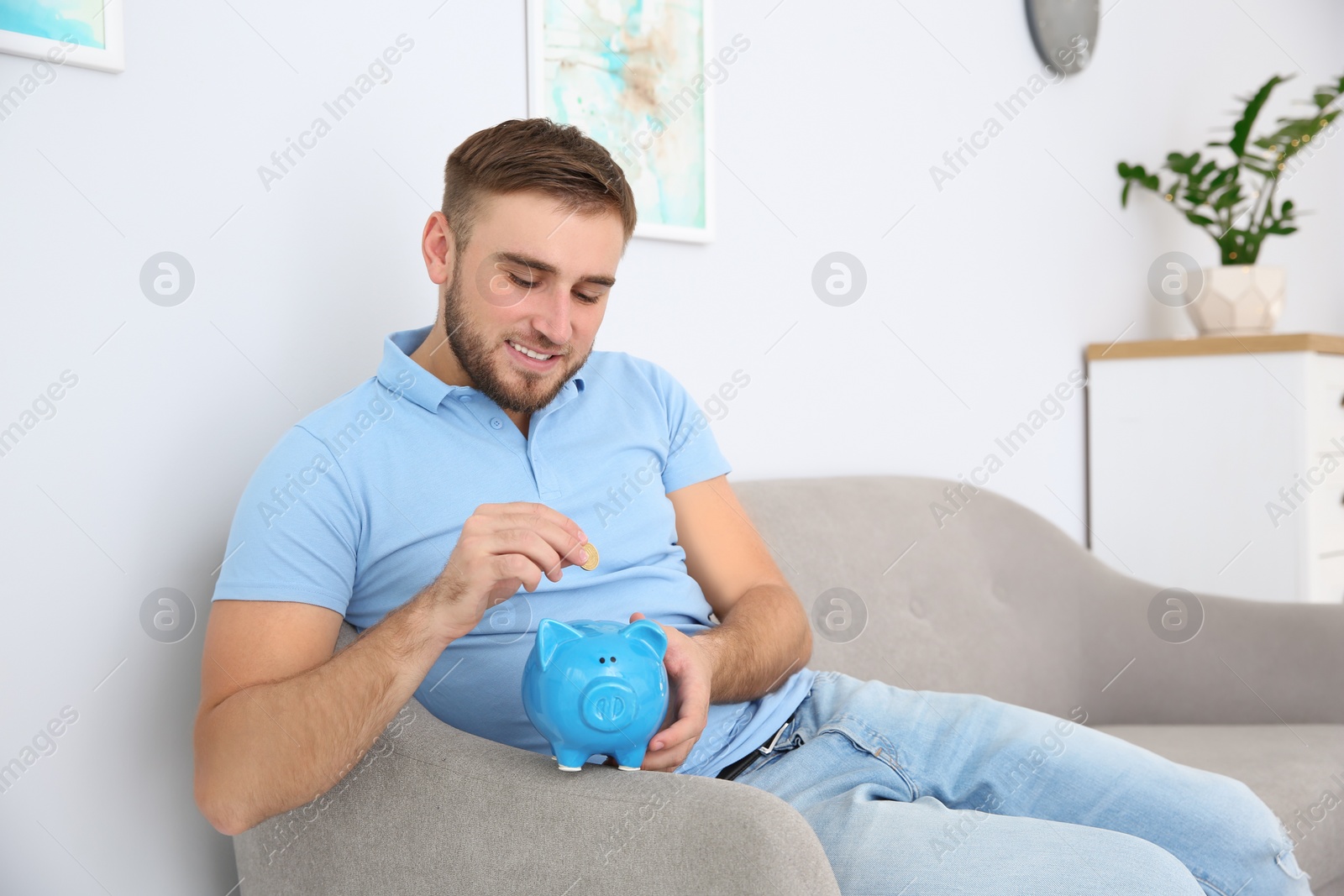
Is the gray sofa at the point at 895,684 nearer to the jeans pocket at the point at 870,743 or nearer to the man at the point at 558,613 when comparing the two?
the man at the point at 558,613

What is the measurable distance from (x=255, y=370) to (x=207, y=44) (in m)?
0.38

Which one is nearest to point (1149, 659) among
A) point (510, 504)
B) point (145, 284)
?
point (510, 504)

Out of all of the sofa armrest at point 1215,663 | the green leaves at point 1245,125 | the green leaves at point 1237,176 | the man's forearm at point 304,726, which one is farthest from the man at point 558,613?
the green leaves at point 1245,125

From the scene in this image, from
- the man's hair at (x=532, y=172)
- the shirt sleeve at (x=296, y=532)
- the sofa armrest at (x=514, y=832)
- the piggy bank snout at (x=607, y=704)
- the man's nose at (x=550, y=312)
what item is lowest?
the sofa armrest at (x=514, y=832)

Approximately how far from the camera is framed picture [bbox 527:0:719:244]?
1.63 m

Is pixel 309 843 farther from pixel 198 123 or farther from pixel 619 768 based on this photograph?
pixel 198 123

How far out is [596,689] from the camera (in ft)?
2.89

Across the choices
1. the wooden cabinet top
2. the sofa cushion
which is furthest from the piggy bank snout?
the wooden cabinet top

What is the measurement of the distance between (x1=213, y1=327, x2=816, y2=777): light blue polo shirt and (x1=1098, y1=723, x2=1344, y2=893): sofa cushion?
0.65 metres

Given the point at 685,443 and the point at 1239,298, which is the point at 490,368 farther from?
the point at 1239,298

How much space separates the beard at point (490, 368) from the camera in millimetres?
1224

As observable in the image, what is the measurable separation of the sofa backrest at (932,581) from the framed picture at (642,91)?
49 centimetres

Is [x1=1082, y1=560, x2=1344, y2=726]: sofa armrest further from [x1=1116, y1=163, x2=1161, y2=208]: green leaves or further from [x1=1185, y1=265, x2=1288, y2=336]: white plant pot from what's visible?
[x1=1116, y1=163, x2=1161, y2=208]: green leaves

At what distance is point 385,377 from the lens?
4.01 feet
